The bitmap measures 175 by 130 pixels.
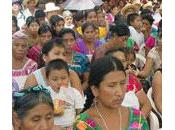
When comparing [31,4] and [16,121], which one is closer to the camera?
[16,121]

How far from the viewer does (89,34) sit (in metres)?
2.00

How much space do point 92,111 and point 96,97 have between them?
0.15 ft

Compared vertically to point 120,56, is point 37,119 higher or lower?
lower

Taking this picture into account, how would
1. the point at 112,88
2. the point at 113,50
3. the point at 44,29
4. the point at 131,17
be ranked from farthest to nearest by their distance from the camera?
the point at 131,17, the point at 44,29, the point at 113,50, the point at 112,88

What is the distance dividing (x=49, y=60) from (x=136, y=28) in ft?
1.39

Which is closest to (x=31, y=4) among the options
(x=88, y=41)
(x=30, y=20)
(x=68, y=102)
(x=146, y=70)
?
(x=30, y=20)

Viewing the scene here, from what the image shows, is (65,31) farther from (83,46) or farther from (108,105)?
(108,105)

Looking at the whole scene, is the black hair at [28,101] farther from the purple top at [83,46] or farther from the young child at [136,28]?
the young child at [136,28]

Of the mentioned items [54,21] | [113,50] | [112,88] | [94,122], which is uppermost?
[54,21]

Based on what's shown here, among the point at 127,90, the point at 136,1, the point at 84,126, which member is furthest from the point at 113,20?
the point at 84,126

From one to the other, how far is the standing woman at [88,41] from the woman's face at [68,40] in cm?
4

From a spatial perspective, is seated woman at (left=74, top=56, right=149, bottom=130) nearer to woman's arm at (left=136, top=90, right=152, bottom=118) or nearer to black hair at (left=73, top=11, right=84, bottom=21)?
woman's arm at (left=136, top=90, right=152, bottom=118)

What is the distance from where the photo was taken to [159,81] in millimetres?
1817
